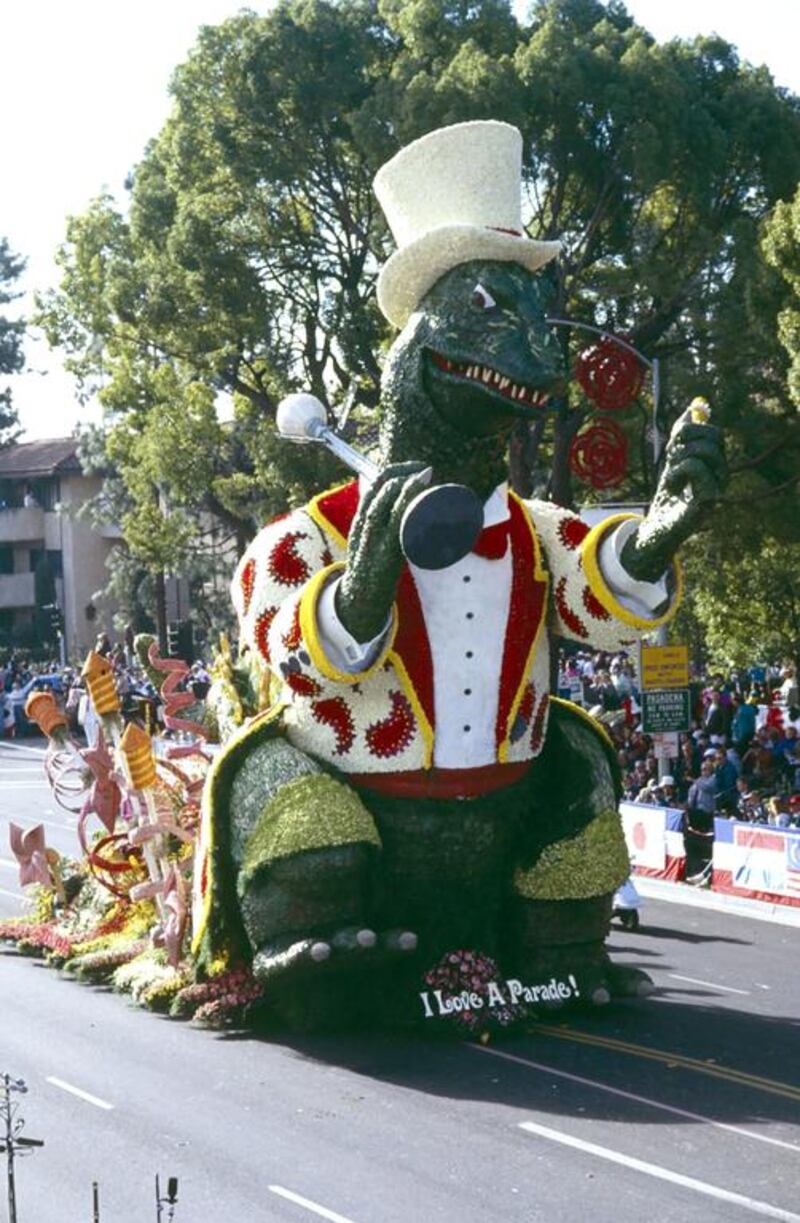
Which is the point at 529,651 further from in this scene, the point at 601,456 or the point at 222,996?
the point at 601,456

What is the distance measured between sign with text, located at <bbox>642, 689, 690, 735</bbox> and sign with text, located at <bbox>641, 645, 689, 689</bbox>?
281mm

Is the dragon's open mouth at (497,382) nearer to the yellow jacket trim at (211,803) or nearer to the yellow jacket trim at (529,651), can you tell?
the yellow jacket trim at (529,651)

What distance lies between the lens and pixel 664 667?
2548 centimetres

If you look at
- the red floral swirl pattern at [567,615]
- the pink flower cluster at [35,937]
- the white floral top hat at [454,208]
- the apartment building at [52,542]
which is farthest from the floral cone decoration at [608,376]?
the apartment building at [52,542]

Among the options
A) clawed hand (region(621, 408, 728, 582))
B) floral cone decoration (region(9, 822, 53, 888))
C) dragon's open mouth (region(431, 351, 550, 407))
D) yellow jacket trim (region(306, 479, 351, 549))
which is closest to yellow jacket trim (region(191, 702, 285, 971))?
yellow jacket trim (region(306, 479, 351, 549))

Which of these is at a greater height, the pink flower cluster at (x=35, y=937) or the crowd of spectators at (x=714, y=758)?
the crowd of spectators at (x=714, y=758)

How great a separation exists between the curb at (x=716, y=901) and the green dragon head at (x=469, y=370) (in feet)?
27.3

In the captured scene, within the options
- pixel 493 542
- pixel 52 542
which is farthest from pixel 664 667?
pixel 52 542

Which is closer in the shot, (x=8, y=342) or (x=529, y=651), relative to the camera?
(x=529, y=651)

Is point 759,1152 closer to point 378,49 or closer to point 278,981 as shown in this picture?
point 278,981

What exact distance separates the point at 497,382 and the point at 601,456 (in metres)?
13.8

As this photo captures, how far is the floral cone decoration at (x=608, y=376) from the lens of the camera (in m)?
27.5

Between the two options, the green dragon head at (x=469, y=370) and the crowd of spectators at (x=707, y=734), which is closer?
the green dragon head at (x=469, y=370)

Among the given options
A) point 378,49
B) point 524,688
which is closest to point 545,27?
point 378,49
